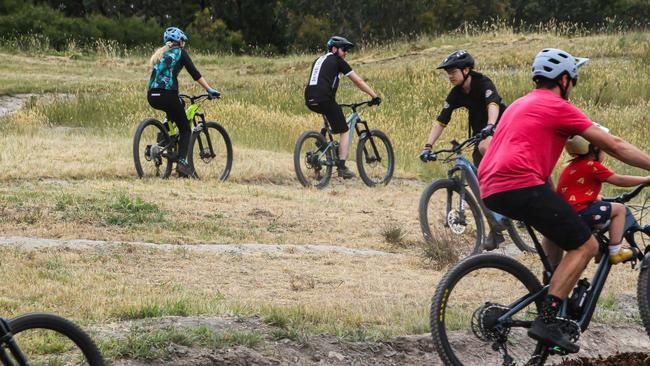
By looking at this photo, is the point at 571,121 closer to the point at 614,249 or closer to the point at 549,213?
the point at 549,213

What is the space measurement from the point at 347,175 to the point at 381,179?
65 centimetres

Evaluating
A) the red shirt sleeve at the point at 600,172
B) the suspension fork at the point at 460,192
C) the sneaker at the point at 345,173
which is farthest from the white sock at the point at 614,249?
the sneaker at the point at 345,173

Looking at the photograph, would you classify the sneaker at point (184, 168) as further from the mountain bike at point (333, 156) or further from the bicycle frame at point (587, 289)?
the bicycle frame at point (587, 289)

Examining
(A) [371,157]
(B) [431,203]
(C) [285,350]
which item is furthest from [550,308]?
(A) [371,157]

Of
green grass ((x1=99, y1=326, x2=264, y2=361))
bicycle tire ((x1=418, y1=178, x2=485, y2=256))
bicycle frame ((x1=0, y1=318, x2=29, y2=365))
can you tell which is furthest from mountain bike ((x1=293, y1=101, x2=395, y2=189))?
bicycle frame ((x1=0, y1=318, x2=29, y2=365))

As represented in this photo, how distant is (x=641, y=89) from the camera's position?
27625 mm

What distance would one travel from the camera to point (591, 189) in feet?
21.9

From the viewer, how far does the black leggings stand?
47.2 ft

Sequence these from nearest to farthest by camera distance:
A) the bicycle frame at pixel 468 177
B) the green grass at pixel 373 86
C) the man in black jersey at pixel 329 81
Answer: the bicycle frame at pixel 468 177, the man in black jersey at pixel 329 81, the green grass at pixel 373 86

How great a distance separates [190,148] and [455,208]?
5.15 meters

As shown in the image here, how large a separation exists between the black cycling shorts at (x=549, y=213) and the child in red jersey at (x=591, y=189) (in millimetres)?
436

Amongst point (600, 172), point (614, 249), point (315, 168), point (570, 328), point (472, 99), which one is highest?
point (472, 99)

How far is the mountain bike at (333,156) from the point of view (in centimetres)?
1538

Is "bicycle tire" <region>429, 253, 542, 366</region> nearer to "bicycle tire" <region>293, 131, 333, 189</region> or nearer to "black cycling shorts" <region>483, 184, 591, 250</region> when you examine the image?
"black cycling shorts" <region>483, 184, 591, 250</region>
